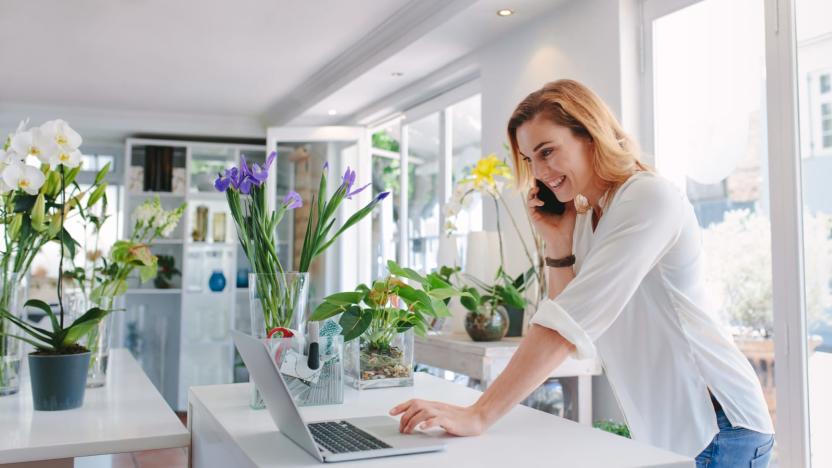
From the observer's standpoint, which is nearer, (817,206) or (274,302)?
(274,302)

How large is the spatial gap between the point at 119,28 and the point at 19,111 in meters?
2.45

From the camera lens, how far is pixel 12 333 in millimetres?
1592

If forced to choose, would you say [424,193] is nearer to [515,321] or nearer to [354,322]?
[515,321]

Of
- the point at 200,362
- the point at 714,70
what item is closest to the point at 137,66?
the point at 200,362

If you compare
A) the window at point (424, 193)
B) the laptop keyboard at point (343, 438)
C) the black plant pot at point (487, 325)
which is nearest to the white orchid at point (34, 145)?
the laptop keyboard at point (343, 438)

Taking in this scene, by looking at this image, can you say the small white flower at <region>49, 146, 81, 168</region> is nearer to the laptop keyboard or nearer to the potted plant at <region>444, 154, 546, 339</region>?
the laptop keyboard

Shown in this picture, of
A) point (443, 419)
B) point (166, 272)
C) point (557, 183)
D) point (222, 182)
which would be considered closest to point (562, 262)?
point (557, 183)

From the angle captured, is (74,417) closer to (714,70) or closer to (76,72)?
(714,70)

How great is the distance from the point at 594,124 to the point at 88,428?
111 centimetres

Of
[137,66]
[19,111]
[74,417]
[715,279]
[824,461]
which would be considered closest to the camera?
[74,417]

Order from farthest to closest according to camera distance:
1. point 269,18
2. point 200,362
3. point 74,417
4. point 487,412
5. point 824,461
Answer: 1. point 200,362
2. point 269,18
3. point 824,461
4. point 74,417
5. point 487,412

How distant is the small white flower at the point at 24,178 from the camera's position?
1.50 m

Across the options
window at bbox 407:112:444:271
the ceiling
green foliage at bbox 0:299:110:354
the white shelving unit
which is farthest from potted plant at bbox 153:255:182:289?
green foliage at bbox 0:299:110:354

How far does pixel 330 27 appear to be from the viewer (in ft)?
13.2
